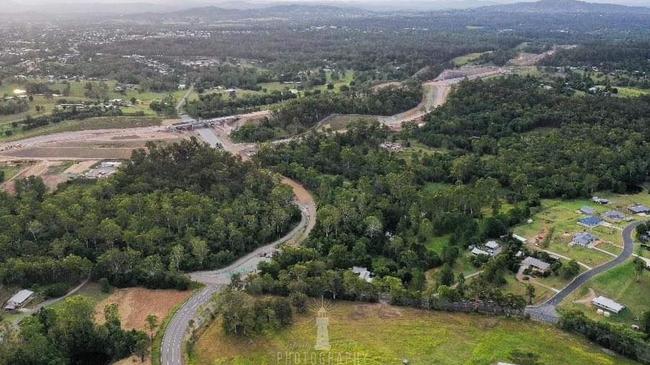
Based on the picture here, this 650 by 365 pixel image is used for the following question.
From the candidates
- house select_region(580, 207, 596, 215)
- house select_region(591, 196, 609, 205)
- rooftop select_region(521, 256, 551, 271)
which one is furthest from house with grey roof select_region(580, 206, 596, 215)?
rooftop select_region(521, 256, 551, 271)

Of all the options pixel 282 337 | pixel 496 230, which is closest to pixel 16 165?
pixel 282 337

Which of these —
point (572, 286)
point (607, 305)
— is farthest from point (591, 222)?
point (607, 305)

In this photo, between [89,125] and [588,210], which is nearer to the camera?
[588,210]

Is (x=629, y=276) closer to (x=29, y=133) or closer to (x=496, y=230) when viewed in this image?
(x=496, y=230)

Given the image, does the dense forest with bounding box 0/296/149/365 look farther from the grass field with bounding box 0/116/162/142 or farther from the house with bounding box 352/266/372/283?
the grass field with bounding box 0/116/162/142

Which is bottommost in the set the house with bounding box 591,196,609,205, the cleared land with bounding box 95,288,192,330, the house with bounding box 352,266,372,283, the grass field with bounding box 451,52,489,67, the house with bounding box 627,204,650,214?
the cleared land with bounding box 95,288,192,330

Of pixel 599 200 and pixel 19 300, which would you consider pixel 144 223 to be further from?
pixel 599 200
